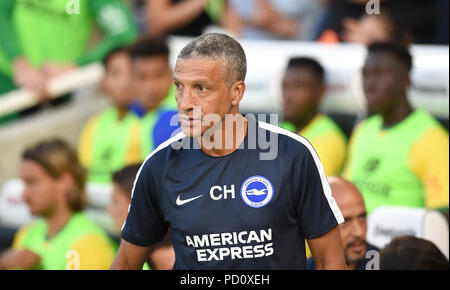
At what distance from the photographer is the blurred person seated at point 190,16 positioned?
19.3 ft

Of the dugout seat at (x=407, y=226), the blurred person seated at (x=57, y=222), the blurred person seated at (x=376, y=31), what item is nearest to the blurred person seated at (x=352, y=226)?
the dugout seat at (x=407, y=226)

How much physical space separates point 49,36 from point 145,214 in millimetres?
3254

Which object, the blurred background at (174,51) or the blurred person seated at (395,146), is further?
the blurred background at (174,51)

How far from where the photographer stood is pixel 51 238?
410 cm

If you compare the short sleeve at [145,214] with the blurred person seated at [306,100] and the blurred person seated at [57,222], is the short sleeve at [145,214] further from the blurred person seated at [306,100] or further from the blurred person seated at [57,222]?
the blurred person seated at [306,100]

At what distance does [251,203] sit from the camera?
240 centimetres

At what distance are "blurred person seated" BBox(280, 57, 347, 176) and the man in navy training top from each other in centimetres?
217

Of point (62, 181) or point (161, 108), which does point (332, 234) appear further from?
point (161, 108)

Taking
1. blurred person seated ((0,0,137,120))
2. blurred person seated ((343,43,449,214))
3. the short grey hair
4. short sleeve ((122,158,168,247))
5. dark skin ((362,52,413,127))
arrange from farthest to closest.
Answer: blurred person seated ((0,0,137,120)) < dark skin ((362,52,413,127)) < blurred person seated ((343,43,449,214)) < short sleeve ((122,158,168,247)) < the short grey hair

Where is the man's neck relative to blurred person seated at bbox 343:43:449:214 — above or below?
above

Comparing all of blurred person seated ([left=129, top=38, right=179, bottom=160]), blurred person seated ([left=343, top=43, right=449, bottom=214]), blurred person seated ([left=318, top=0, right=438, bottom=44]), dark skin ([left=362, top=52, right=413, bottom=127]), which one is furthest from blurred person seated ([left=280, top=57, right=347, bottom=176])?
blurred person seated ([left=129, top=38, right=179, bottom=160])

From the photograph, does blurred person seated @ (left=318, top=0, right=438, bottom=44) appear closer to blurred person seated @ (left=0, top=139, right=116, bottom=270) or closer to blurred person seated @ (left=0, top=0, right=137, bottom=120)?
blurred person seated @ (left=0, top=0, right=137, bottom=120)

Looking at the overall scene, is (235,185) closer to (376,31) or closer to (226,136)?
(226,136)

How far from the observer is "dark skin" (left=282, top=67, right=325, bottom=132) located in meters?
4.73
